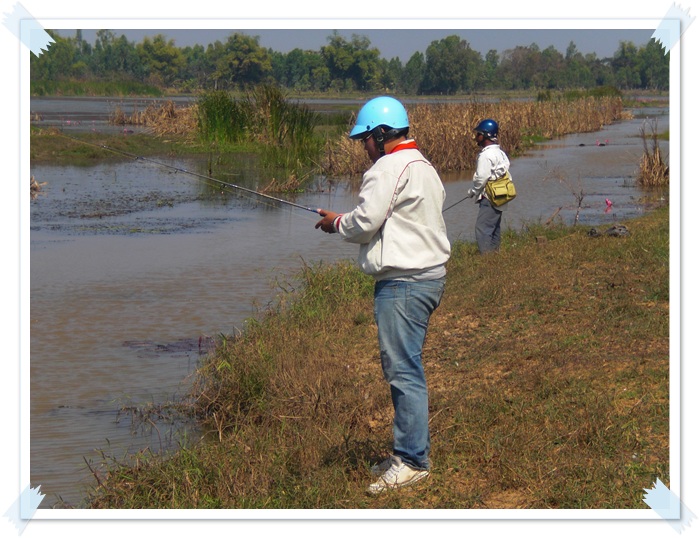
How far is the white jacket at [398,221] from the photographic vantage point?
4.76 m

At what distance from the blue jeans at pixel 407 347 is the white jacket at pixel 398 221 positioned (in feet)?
0.27

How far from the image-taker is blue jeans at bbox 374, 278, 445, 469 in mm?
4797

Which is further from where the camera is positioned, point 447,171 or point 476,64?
point 476,64

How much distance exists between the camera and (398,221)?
4801mm

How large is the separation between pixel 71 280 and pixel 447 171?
14077 millimetres

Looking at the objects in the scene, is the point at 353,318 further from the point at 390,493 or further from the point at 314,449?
the point at 390,493

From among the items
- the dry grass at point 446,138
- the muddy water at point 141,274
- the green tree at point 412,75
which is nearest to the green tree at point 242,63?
the green tree at point 412,75

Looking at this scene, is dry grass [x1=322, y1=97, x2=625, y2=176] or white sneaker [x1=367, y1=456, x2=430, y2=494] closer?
white sneaker [x1=367, y1=456, x2=430, y2=494]

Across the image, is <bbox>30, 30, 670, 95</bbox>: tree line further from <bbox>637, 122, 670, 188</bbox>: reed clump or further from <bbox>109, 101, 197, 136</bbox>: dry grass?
<bbox>637, 122, 670, 188</bbox>: reed clump

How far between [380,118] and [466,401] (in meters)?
2.03

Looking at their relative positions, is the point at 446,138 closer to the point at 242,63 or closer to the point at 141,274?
the point at 141,274

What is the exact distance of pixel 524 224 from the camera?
13.8 m

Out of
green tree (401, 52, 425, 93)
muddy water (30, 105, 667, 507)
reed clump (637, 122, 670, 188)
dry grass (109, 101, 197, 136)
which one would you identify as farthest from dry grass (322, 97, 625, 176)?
green tree (401, 52, 425, 93)

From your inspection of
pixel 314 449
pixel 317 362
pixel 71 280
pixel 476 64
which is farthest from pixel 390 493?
pixel 476 64
